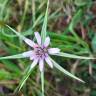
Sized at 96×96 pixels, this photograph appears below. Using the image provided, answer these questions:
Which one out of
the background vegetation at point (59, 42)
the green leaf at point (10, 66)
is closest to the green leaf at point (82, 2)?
the background vegetation at point (59, 42)

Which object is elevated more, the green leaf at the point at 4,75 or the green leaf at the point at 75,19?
the green leaf at the point at 75,19

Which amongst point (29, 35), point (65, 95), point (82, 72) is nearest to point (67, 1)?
point (29, 35)

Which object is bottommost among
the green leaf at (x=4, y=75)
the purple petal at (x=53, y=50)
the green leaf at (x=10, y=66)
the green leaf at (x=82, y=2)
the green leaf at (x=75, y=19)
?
the green leaf at (x=4, y=75)

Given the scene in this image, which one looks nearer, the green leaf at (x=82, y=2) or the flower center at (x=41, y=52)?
the flower center at (x=41, y=52)

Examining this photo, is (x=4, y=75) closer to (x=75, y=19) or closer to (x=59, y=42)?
(x=59, y=42)

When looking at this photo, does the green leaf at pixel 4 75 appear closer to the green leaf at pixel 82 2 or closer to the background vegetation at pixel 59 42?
the background vegetation at pixel 59 42

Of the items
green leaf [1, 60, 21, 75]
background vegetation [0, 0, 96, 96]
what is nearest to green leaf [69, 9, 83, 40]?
background vegetation [0, 0, 96, 96]
